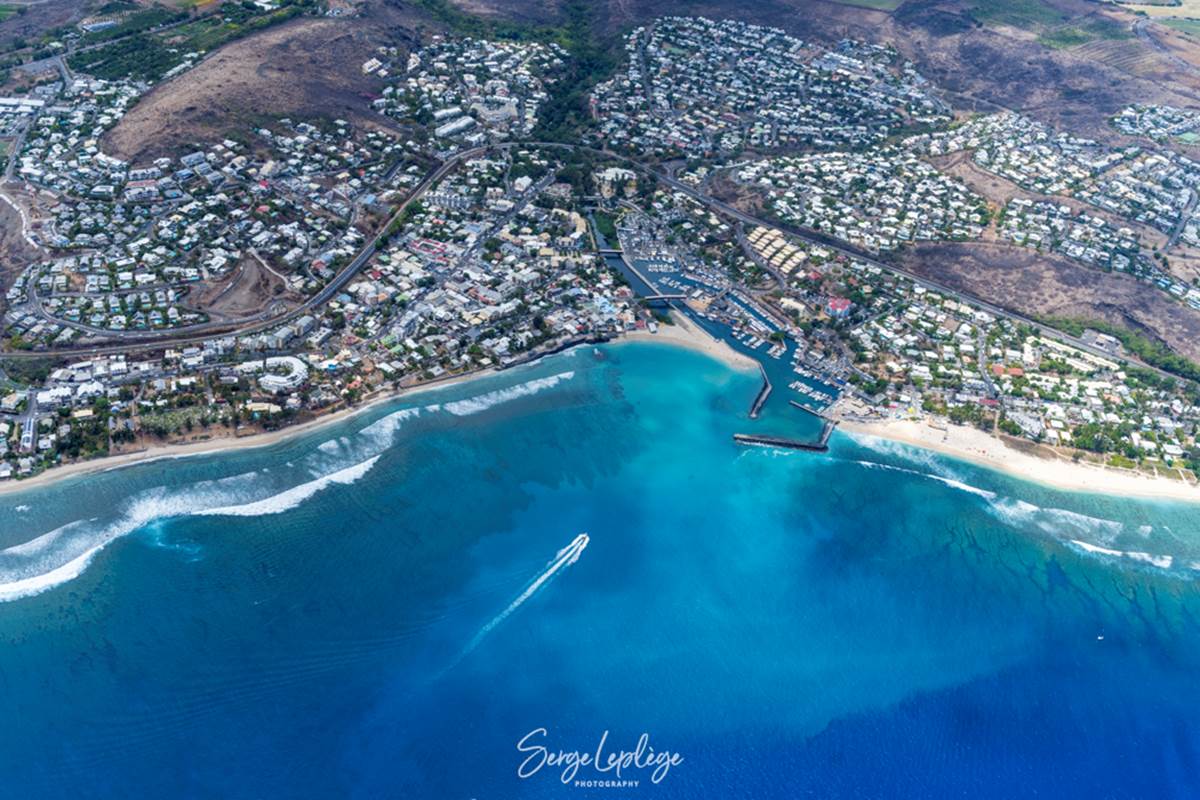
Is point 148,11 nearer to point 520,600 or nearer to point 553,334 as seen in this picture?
point 553,334

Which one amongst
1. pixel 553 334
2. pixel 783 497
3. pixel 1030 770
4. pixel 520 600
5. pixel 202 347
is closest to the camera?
pixel 1030 770

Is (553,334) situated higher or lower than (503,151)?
lower

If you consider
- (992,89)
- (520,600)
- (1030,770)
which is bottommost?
(1030,770)

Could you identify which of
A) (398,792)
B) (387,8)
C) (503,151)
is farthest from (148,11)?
(398,792)

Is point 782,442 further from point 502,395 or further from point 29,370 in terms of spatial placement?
point 29,370

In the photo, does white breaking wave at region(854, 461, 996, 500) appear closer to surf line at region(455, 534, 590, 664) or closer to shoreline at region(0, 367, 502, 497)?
surf line at region(455, 534, 590, 664)

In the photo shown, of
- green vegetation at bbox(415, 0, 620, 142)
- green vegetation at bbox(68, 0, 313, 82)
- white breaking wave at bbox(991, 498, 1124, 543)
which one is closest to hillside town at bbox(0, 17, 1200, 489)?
green vegetation at bbox(415, 0, 620, 142)

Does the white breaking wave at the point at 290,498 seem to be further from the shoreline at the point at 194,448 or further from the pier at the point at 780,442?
the pier at the point at 780,442
